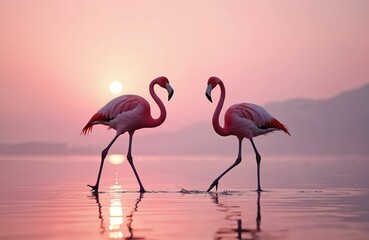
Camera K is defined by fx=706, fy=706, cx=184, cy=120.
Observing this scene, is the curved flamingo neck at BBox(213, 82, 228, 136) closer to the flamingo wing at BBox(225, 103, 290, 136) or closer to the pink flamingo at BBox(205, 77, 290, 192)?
the pink flamingo at BBox(205, 77, 290, 192)

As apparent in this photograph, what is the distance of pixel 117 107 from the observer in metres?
14.9

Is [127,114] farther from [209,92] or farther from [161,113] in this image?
[209,92]

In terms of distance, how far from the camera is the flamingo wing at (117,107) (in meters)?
14.9

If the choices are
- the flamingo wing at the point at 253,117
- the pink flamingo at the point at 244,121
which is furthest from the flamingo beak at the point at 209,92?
the flamingo wing at the point at 253,117

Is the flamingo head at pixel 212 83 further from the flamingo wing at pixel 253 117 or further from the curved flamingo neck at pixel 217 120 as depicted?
the flamingo wing at pixel 253 117

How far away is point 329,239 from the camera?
700 centimetres

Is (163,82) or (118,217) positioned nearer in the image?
(118,217)

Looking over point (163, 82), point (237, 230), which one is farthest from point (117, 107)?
point (237, 230)

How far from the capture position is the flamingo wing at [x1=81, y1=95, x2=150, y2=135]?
1487 cm

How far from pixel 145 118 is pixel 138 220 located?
6617 mm

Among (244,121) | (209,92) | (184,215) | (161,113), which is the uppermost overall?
(209,92)

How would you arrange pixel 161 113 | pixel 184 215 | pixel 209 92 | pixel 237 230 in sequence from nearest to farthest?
1. pixel 237 230
2. pixel 184 215
3. pixel 209 92
4. pixel 161 113

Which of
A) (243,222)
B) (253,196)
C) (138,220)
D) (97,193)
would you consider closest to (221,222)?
(243,222)

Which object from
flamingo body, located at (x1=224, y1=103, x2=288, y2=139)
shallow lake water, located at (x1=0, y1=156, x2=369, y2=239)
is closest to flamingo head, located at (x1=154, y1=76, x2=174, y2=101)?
flamingo body, located at (x1=224, y1=103, x2=288, y2=139)
